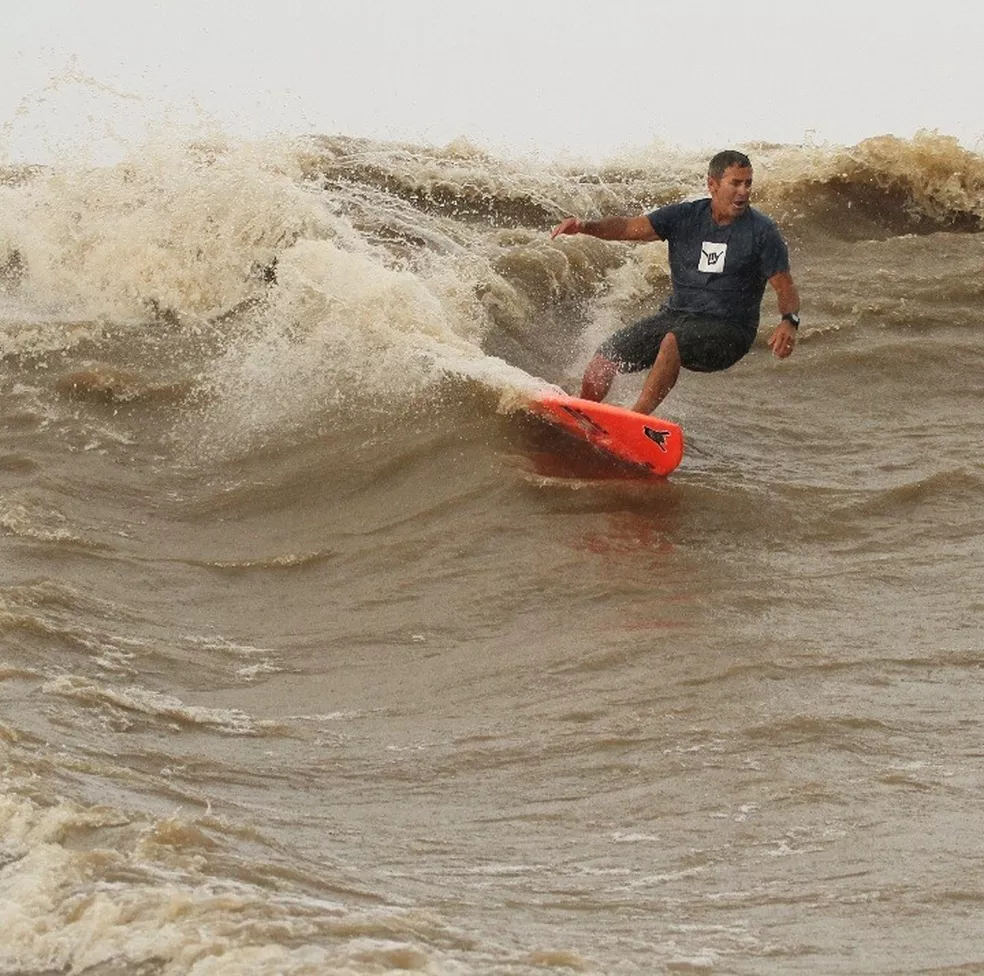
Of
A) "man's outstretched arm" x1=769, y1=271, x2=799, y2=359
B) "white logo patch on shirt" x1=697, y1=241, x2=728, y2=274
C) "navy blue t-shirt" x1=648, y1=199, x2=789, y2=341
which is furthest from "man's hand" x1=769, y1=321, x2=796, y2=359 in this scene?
"white logo patch on shirt" x1=697, y1=241, x2=728, y2=274

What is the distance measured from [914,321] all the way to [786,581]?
16.7ft

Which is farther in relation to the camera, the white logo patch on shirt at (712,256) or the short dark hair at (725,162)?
the white logo patch on shirt at (712,256)

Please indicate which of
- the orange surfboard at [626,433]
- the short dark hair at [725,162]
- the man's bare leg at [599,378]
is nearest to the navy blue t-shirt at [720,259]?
the short dark hair at [725,162]

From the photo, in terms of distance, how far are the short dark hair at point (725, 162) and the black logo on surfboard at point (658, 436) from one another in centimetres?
122

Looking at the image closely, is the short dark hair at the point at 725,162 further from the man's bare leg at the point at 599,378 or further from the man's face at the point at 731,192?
the man's bare leg at the point at 599,378

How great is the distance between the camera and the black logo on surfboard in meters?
7.60

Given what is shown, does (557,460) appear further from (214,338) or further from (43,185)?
(43,185)

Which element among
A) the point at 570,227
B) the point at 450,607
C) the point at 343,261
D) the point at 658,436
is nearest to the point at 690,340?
the point at 658,436

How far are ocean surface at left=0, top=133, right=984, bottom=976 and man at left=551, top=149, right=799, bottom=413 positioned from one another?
63cm

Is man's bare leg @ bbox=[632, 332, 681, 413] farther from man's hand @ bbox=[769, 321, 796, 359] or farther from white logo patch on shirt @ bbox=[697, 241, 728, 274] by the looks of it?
man's hand @ bbox=[769, 321, 796, 359]

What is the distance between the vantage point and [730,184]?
760cm

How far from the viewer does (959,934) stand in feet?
11.0

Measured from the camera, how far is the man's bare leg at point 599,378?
8.26m

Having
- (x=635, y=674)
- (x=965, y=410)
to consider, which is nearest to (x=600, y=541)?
(x=635, y=674)
